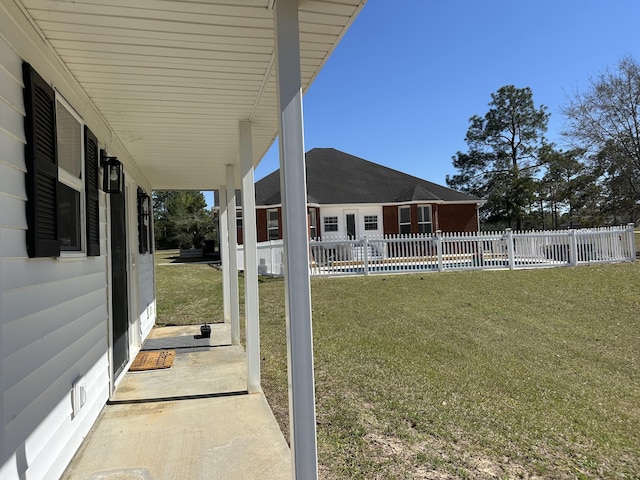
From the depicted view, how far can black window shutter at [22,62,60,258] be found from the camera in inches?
82.0

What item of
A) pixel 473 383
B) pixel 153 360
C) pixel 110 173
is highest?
pixel 110 173

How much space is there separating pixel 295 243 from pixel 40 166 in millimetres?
1418

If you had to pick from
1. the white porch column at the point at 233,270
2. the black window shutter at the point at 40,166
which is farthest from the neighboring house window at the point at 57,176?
the white porch column at the point at 233,270

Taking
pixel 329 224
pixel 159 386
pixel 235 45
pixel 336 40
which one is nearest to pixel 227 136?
pixel 235 45

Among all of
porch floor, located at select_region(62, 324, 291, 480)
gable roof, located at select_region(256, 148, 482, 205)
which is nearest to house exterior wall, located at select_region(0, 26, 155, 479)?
porch floor, located at select_region(62, 324, 291, 480)

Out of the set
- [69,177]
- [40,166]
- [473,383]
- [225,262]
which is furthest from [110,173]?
[473,383]

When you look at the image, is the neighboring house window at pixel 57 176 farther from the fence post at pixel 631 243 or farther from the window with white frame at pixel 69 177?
the fence post at pixel 631 243

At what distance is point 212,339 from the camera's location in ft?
20.9

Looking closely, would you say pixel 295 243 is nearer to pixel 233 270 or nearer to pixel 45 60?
pixel 45 60

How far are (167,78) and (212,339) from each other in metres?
4.35

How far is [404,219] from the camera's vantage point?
19.0m

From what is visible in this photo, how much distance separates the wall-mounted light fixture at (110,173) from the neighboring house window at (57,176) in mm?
311

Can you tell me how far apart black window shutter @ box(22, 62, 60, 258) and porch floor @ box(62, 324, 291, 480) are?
1.47 metres

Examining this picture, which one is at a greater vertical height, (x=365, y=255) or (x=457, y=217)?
(x=457, y=217)
